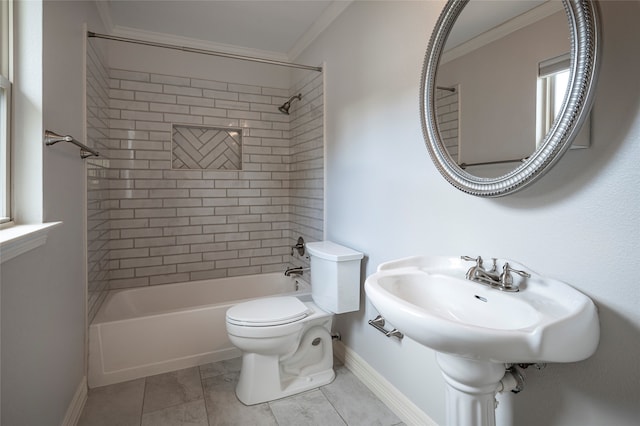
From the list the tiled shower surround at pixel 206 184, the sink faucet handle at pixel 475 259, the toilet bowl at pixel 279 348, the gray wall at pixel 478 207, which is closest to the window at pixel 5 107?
the toilet bowl at pixel 279 348

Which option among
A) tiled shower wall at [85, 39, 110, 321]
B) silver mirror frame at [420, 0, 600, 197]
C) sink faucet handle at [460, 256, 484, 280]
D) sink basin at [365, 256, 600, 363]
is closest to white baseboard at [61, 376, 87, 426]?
tiled shower wall at [85, 39, 110, 321]

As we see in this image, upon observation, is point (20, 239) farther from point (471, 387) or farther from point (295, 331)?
point (471, 387)

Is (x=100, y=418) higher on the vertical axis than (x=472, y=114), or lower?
lower

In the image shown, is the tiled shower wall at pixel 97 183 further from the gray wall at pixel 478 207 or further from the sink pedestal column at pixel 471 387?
the sink pedestal column at pixel 471 387

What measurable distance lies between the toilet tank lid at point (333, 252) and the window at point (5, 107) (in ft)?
4.87

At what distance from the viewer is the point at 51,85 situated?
1447 millimetres

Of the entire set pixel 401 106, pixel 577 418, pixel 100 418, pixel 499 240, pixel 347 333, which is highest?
pixel 401 106

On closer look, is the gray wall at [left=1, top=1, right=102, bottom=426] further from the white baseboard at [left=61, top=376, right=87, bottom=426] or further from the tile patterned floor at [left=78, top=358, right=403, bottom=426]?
the tile patterned floor at [left=78, top=358, right=403, bottom=426]

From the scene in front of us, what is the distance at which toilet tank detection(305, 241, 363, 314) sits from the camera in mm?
2002

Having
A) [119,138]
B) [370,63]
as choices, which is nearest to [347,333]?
[370,63]

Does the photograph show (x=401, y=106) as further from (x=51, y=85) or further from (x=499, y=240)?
(x=51, y=85)

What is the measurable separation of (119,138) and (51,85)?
4.61ft

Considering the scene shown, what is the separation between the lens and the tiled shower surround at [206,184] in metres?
2.77

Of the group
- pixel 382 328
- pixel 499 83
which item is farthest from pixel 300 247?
pixel 499 83
